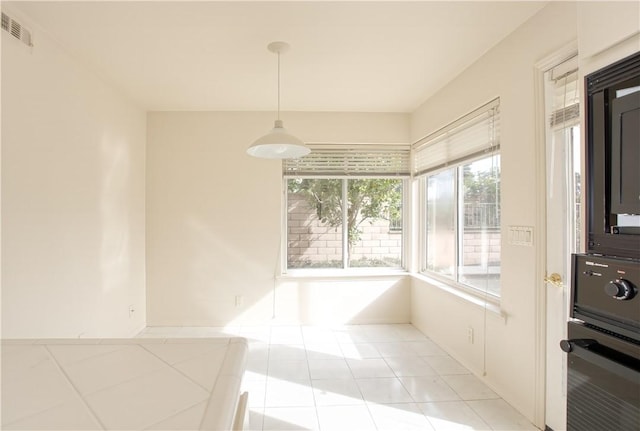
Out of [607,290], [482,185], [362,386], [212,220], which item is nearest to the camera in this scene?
[607,290]

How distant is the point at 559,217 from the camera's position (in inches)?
80.3

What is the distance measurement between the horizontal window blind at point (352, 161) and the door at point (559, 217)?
7.25 feet

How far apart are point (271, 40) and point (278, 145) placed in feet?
2.51

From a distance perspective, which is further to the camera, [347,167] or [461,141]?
[347,167]

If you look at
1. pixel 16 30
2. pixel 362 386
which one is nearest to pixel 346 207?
pixel 362 386

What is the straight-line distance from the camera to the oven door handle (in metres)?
0.96

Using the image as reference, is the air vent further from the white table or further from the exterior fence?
the exterior fence

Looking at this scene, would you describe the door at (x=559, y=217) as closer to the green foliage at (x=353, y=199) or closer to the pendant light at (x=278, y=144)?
the pendant light at (x=278, y=144)

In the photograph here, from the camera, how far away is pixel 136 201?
380 cm

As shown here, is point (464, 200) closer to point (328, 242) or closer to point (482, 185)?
point (482, 185)

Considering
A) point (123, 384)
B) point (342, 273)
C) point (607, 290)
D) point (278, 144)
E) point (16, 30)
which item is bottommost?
point (342, 273)

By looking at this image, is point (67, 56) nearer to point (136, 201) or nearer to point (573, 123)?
point (136, 201)

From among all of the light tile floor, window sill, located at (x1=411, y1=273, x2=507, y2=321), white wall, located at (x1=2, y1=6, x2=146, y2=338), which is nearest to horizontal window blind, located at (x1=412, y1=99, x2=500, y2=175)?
window sill, located at (x1=411, y1=273, x2=507, y2=321)

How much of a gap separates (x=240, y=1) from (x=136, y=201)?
2593 mm
